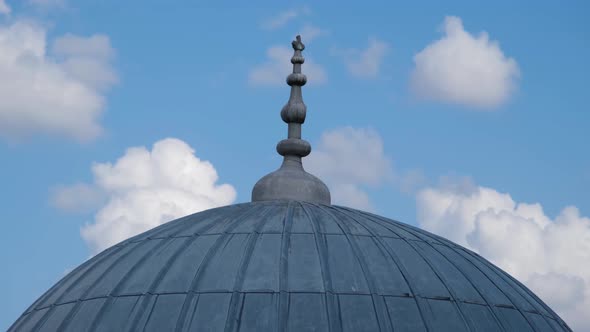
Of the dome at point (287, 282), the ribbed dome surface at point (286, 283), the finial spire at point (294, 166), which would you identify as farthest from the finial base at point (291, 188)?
the ribbed dome surface at point (286, 283)

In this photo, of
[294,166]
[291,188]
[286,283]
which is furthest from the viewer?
[294,166]

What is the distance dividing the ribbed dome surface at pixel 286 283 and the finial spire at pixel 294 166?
94 cm

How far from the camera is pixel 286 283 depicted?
2139 centimetres

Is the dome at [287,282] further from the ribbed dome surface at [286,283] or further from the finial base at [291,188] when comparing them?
the finial base at [291,188]

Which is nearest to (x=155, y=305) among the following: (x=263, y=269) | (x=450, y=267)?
(x=263, y=269)

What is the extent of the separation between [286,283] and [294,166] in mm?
6230

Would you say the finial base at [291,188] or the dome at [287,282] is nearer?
the dome at [287,282]

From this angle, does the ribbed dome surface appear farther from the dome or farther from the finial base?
the finial base

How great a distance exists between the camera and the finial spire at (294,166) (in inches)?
1035

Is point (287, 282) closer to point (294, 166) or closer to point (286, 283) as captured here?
point (286, 283)

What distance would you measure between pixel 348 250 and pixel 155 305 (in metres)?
3.61

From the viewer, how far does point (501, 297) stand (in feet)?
77.3

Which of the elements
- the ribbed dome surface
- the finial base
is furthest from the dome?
the finial base

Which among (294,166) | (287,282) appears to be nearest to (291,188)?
(294,166)
